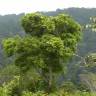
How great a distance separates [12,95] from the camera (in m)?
15.1

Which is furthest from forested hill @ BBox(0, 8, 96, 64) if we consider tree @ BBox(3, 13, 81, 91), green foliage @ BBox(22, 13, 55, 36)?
tree @ BBox(3, 13, 81, 91)

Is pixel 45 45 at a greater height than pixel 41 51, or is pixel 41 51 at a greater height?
pixel 45 45

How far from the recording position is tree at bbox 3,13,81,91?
15.4 m

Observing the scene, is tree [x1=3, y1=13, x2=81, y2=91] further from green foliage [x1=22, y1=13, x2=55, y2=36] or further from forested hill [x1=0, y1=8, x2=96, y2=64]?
forested hill [x1=0, y1=8, x2=96, y2=64]

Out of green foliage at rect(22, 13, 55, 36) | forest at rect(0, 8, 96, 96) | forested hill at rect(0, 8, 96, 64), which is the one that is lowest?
forested hill at rect(0, 8, 96, 64)

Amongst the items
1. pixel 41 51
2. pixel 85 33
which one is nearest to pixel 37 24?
pixel 41 51

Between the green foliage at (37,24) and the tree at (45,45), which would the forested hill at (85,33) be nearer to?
the green foliage at (37,24)

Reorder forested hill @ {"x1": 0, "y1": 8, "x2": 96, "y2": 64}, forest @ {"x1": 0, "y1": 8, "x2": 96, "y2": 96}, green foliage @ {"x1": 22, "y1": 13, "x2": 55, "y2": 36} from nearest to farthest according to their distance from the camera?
forest @ {"x1": 0, "y1": 8, "x2": 96, "y2": 96} → green foliage @ {"x1": 22, "y1": 13, "x2": 55, "y2": 36} → forested hill @ {"x1": 0, "y1": 8, "x2": 96, "y2": 64}

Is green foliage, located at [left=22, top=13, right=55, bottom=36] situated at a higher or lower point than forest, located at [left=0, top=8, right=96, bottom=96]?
higher

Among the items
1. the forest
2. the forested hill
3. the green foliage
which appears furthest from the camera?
the forested hill

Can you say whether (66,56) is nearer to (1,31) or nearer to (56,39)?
(56,39)

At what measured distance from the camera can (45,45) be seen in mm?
15391

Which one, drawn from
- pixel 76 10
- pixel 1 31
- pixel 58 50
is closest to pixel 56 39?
pixel 58 50

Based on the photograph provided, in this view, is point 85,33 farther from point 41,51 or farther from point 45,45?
A: point 45,45
